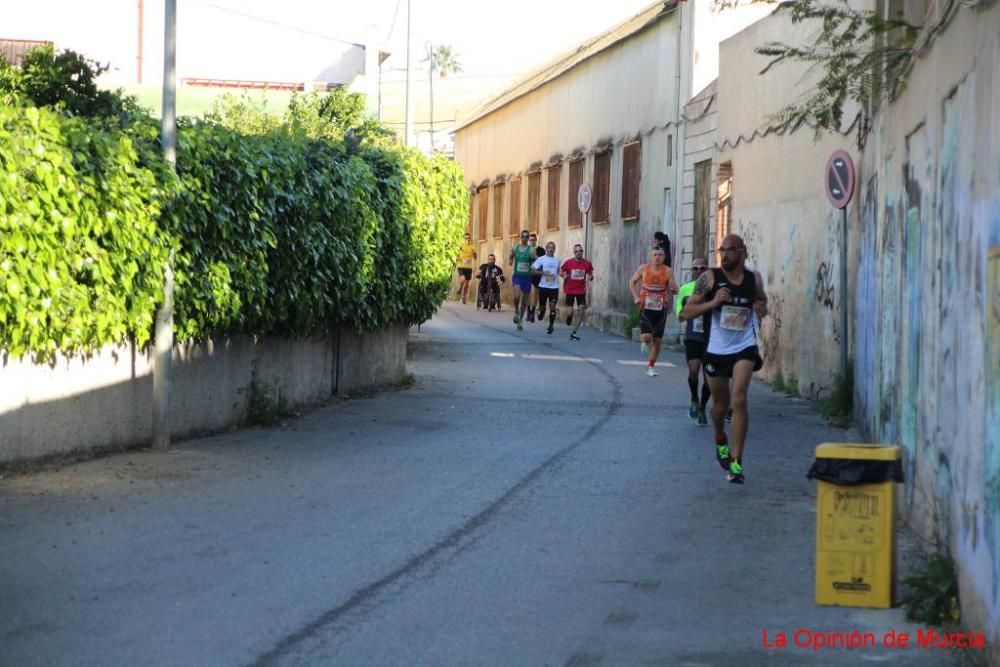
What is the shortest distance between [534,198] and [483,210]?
7913 millimetres

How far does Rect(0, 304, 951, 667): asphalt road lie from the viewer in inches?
268

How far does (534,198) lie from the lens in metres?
47.1

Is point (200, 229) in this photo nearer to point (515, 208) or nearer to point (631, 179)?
point (631, 179)

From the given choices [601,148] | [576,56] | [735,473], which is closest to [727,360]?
[735,473]

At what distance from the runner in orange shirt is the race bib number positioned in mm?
8714

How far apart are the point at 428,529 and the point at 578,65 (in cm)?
3280

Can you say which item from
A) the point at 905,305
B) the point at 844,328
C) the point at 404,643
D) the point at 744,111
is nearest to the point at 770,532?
the point at 905,305

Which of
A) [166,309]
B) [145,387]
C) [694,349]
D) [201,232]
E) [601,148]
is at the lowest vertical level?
[145,387]

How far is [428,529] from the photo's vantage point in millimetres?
9789

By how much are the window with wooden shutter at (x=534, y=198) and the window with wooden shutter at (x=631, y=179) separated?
9.63 meters

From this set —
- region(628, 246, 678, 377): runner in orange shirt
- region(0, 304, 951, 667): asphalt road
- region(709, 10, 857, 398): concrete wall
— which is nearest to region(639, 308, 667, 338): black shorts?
region(628, 246, 678, 377): runner in orange shirt

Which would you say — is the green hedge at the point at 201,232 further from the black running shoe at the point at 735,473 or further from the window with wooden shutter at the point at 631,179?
the window with wooden shutter at the point at 631,179

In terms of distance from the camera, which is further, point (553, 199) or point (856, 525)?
point (553, 199)

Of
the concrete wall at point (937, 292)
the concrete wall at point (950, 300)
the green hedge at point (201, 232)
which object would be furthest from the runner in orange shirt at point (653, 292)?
the concrete wall at point (950, 300)
